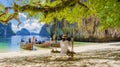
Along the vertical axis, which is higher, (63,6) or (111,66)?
(63,6)

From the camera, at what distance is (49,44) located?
40156 millimetres

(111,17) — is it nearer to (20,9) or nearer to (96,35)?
(20,9)

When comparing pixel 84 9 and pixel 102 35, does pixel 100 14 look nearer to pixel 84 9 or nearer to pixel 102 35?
pixel 84 9

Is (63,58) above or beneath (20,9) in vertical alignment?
beneath

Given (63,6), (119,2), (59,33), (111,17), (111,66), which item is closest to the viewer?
(111,66)

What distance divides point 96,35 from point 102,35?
1914 mm

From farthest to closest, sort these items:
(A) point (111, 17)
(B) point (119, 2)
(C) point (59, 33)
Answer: (C) point (59, 33)
(A) point (111, 17)
(B) point (119, 2)

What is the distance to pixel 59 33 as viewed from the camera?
286 ft

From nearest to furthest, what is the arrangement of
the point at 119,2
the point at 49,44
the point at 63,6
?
the point at 119,2, the point at 63,6, the point at 49,44

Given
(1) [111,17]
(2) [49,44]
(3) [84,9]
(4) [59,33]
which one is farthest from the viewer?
(4) [59,33]

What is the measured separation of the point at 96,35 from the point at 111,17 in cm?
3704

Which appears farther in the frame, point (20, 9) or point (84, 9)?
point (84, 9)

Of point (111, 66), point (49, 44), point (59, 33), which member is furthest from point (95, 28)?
point (111, 66)

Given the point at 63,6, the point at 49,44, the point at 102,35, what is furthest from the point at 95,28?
the point at 63,6
